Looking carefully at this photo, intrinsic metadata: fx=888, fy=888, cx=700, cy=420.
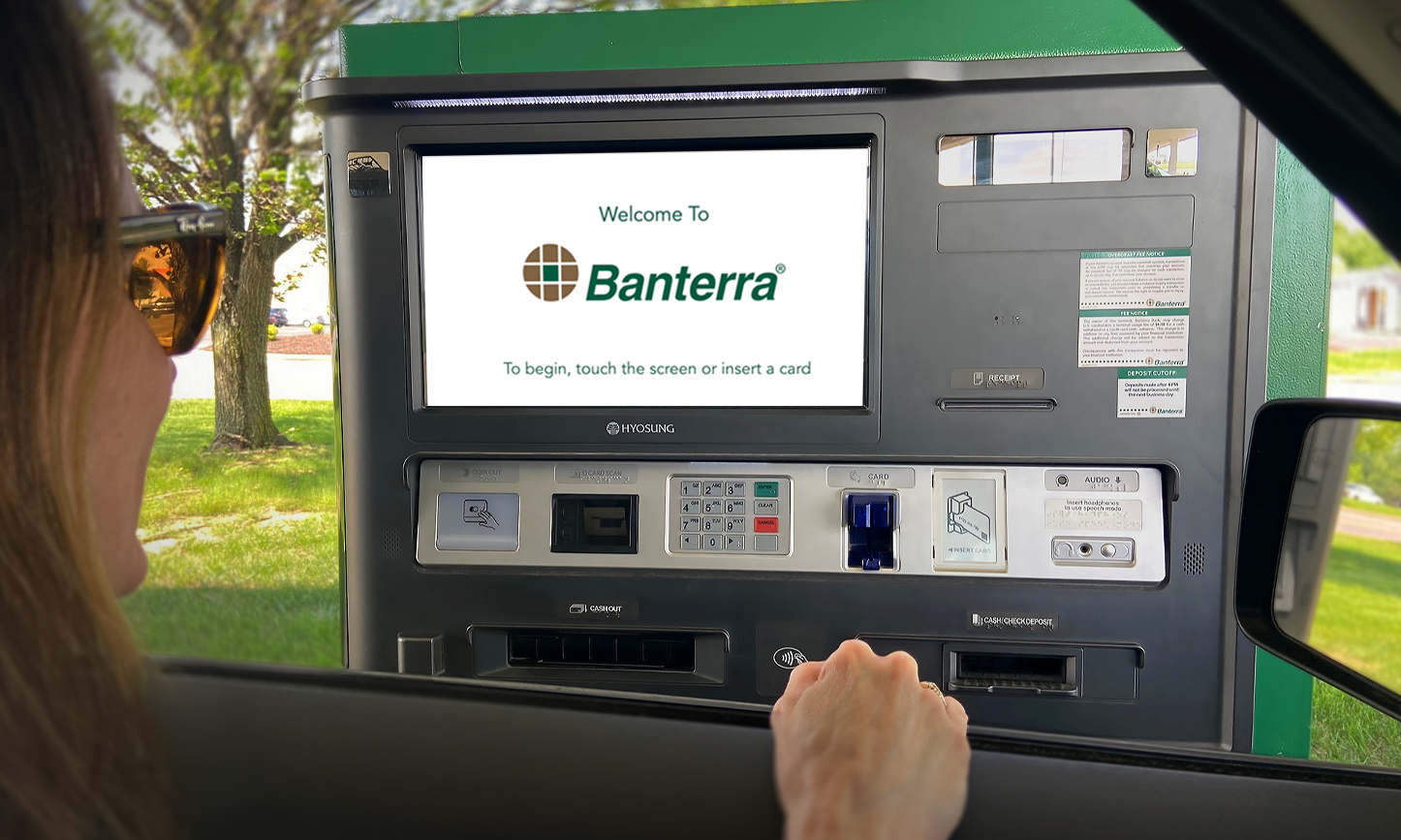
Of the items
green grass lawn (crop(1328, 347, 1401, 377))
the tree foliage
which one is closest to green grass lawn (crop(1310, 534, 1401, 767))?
green grass lawn (crop(1328, 347, 1401, 377))

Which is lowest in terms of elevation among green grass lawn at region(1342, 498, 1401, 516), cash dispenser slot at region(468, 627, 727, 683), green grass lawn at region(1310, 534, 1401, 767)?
green grass lawn at region(1310, 534, 1401, 767)

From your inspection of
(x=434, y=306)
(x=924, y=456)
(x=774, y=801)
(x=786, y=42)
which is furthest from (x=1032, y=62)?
(x=774, y=801)

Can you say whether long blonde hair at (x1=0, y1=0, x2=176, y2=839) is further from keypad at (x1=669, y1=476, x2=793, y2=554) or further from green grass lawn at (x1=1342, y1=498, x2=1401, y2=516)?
green grass lawn at (x1=1342, y1=498, x2=1401, y2=516)

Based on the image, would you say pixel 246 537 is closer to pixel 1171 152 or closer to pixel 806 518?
pixel 806 518

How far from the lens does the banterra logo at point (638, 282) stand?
1.49 meters

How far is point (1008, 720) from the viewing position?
1.48 metres

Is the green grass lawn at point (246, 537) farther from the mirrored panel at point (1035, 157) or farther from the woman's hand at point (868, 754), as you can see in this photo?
the woman's hand at point (868, 754)

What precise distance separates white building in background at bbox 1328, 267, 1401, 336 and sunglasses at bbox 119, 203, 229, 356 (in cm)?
702

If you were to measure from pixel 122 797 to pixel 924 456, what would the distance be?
1199mm

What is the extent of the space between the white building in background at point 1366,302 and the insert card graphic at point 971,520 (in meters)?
6.04

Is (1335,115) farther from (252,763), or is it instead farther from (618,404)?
(618,404)

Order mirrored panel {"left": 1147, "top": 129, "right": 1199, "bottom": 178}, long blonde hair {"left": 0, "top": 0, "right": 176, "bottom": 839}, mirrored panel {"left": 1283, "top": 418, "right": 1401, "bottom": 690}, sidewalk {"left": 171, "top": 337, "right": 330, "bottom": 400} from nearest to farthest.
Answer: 1. long blonde hair {"left": 0, "top": 0, "right": 176, "bottom": 839}
2. mirrored panel {"left": 1147, "top": 129, "right": 1199, "bottom": 178}
3. sidewalk {"left": 171, "top": 337, "right": 330, "bottom": 400}
4. mirrored panel {"left": 1283, "top": 418, "right": 1401, "bottom": 690}

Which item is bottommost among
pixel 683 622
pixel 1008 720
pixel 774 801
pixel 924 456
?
pixel 1008 720

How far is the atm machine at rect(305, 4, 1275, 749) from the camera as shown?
1422 mm
